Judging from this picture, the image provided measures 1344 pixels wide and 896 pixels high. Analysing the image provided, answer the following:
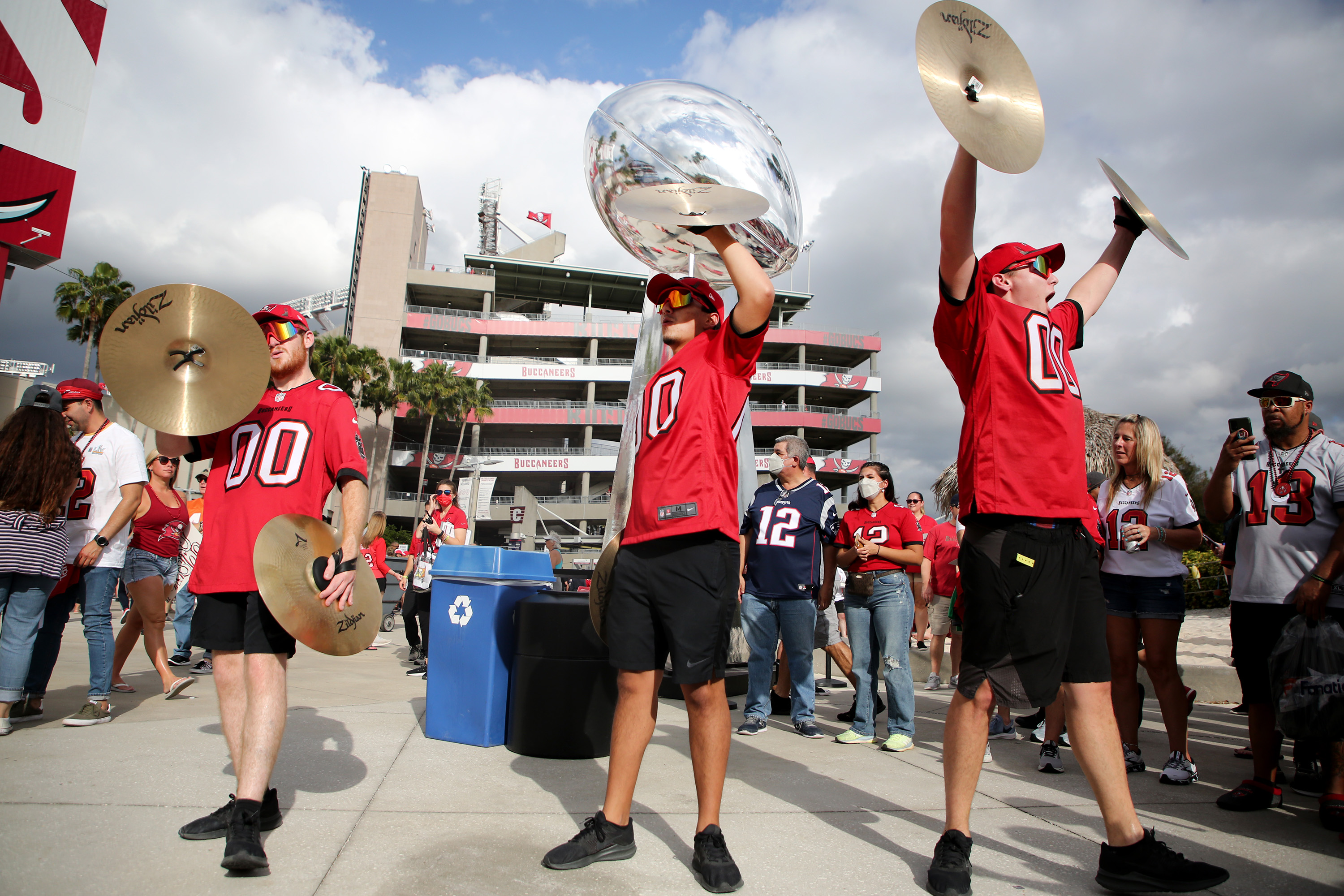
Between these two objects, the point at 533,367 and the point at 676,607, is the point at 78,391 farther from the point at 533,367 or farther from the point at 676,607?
the point at 533,367

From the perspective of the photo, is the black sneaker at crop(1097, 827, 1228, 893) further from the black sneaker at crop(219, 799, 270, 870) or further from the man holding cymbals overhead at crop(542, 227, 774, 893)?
the black sneaker at crop(219, 799, 270, 870)

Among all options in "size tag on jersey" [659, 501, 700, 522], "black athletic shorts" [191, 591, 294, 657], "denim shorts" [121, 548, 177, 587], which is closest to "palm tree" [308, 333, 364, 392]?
"denim shorts" [121, 548, 177, 587]

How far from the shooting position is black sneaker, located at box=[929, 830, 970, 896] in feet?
7.36

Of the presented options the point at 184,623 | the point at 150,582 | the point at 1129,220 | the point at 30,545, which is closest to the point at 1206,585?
the point at 1129,220

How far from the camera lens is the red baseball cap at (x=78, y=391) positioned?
462cm

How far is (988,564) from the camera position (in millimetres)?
2459

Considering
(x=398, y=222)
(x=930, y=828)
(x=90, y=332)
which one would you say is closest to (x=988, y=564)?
(x=930, y=828)

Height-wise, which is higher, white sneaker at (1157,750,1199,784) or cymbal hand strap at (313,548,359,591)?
cymbal hand strap at (313,548,359,591)

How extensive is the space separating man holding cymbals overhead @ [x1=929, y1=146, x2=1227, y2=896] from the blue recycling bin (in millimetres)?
2424

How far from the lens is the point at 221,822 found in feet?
8.38

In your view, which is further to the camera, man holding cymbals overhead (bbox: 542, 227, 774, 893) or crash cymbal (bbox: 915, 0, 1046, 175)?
man holding cymbals overhead (bbox: 542, 227, 774, 893)

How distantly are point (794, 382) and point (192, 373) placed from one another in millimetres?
56089

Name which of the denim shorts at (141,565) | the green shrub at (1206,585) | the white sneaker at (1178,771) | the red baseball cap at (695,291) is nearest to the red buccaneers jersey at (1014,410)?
the red baseball cap at (695,291)

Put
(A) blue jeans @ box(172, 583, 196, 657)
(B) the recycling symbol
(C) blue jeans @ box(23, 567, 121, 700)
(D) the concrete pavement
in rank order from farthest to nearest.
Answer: (A) blue jeans @ box(172, 583, 196, 657)
(C) blue jeans @ box(23, 567, 121, 700)
(B) the recycling symbol
(D) the concrete pavement
